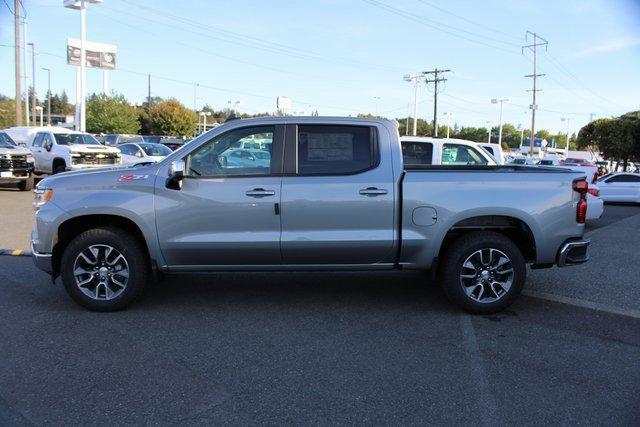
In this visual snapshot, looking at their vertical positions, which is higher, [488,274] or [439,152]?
[439,152]

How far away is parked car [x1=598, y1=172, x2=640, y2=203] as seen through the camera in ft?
70.2

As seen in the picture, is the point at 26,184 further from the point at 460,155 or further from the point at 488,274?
the point at 488,274

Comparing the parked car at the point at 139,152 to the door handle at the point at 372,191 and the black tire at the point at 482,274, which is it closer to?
the door handle at the point at 372,191

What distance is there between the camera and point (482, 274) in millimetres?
5582

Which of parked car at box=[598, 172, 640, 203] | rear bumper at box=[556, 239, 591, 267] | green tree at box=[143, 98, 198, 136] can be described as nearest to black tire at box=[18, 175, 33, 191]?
rear bumper at box=[556, 239, 591, 267]

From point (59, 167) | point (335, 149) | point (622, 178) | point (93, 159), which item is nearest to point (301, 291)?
point (335, 149)

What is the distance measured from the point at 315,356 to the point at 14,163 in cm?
1621

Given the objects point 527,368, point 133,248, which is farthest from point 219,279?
point 527,368

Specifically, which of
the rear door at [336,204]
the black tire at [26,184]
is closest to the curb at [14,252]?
the rear door at [336,204]

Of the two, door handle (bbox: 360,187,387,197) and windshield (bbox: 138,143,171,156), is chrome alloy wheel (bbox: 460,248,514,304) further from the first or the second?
windshield (bbox: 138,143,171,156)

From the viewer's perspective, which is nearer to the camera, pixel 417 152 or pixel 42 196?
pixel 42 196

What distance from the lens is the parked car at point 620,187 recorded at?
2139 centimetres

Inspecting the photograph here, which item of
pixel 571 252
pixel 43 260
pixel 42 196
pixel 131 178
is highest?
pixel 131 178

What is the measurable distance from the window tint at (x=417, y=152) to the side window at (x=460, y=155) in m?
0.29
